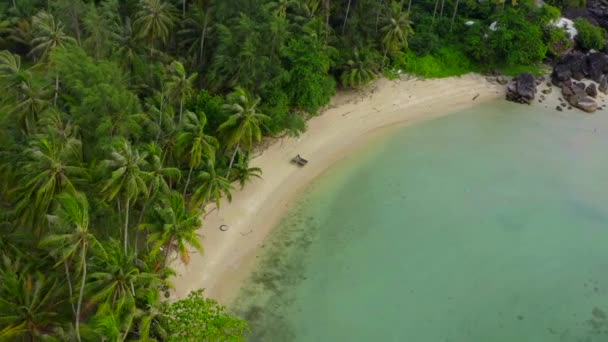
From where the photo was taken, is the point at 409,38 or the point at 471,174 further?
the point at 409,38

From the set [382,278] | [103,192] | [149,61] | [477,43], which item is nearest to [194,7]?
[149,61]

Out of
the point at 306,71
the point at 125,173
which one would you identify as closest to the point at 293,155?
the point at 306,71

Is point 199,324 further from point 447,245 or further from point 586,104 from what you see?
point 586,104

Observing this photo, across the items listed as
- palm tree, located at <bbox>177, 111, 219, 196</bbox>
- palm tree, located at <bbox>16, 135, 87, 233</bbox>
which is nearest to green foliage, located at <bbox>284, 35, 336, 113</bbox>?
palm tree, located at <bbox>177, 111, 219, 196</bbox>

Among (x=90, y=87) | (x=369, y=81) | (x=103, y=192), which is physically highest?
(x=90, y=87)

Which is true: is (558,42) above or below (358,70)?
below

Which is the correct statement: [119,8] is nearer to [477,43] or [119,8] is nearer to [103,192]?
[103,192]

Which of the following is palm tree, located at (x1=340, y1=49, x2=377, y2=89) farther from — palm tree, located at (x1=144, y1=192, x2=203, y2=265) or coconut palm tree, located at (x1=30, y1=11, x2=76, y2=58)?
palm tree, located at (x1=144, y1=192, x2=203, y2=265)
